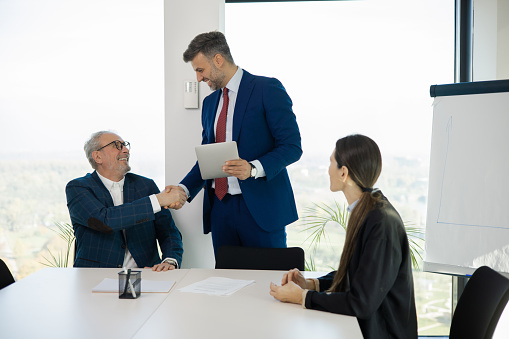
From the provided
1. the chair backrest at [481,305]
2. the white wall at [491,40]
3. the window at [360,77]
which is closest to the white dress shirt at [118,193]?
the window at [360,77]

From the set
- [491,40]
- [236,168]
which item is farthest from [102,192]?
[491,40]

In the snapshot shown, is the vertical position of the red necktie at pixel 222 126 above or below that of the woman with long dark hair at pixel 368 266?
above

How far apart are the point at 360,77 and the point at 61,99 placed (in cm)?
243

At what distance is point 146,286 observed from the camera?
2189mm

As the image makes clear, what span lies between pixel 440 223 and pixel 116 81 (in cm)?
266

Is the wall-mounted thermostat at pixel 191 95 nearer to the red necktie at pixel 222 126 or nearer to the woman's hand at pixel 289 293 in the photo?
the red necktie at pixel 222 126

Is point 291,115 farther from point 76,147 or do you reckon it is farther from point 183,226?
point 76,147

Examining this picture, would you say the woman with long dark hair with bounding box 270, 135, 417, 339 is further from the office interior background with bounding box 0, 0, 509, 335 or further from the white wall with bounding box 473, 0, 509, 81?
the white wall with bounding box 473, 0, 509, 81

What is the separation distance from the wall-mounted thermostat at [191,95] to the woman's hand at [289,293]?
6.45 feet

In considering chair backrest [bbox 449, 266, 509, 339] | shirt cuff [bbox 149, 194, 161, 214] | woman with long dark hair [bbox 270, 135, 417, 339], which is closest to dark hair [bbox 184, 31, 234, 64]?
shirt cuff [bbox 149, 194, 161, 214]

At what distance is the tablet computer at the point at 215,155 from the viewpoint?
2.75m

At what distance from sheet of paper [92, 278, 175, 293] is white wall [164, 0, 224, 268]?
1382mm

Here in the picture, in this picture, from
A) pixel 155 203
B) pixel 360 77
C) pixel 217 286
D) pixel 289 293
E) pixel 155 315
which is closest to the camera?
pixel 155 315

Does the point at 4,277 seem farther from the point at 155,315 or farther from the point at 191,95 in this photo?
the point at 191,95
